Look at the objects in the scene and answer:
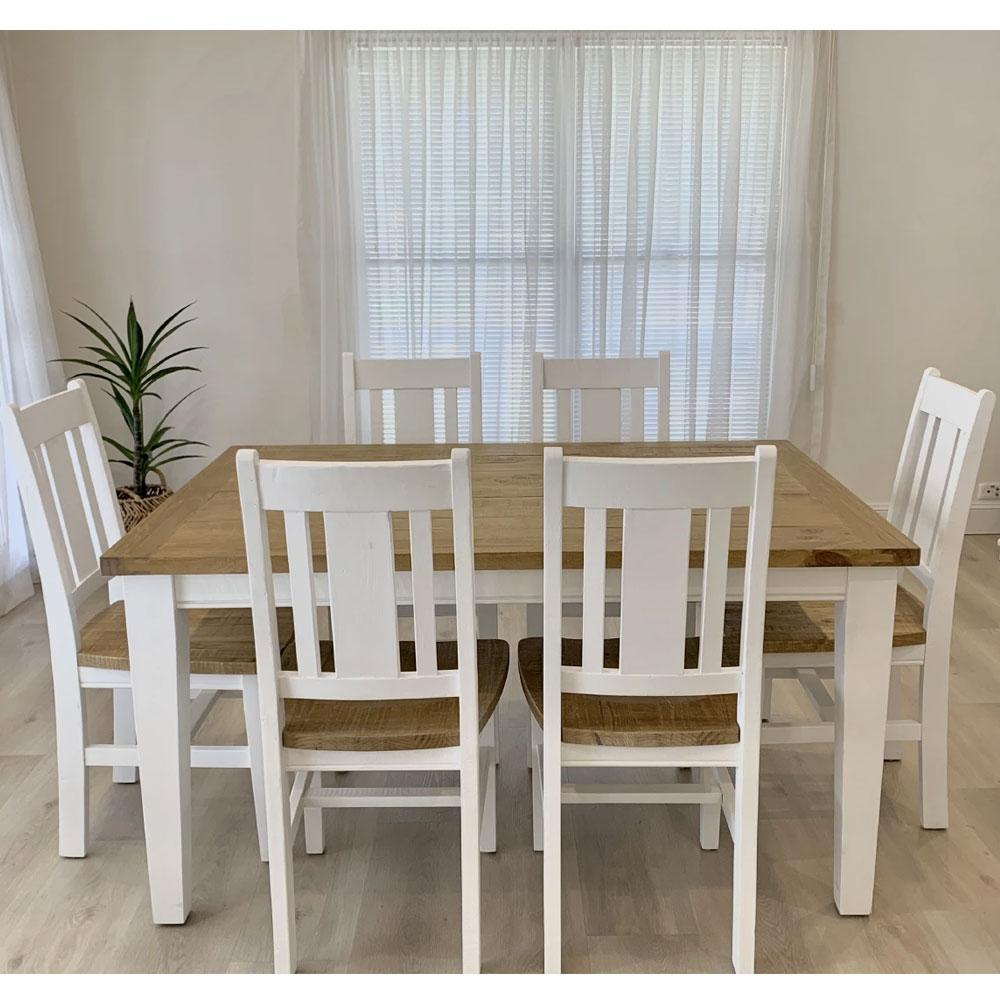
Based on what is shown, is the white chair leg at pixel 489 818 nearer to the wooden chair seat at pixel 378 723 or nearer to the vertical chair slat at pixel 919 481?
the wooden chair seat at pixel 378 723

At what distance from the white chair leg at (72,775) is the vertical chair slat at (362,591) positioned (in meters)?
0.76

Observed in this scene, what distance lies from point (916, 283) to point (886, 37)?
98cm

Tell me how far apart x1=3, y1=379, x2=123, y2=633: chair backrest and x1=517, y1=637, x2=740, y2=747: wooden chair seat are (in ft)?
3.14

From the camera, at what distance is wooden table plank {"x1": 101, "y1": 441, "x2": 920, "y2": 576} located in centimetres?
184

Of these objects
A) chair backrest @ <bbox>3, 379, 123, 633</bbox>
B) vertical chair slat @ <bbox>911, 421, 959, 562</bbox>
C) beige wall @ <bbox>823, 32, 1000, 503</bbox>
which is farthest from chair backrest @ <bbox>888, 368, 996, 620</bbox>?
beige wall @ <bbox>823, 32, 1000, 503</bbox>

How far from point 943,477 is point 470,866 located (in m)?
1.26

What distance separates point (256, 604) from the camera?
5.60 ft

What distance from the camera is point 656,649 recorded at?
1731mm

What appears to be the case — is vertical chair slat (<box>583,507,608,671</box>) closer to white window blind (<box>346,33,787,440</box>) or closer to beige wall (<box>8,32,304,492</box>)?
white window blind (<box>346,33,787,440</box>)

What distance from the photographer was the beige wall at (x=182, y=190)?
419 cm

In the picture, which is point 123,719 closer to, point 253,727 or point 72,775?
point 72,775

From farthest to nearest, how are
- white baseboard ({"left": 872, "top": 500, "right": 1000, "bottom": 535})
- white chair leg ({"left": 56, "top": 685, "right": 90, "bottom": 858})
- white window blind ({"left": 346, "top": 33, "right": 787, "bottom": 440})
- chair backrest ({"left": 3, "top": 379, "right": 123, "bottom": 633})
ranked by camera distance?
white baseboard ({"left": 872, "top": 500, "right": 1000, "bottom": 535})
white window blind ({"left": 346, "top": 33, "right": 787, "bottom": 440})
white chair leg ({"left": 56, "top": 685, "right": 90, "bottom": 858})
chair backrest ({"left": 3, "top": 379, "right": 123, "bottom": 633})

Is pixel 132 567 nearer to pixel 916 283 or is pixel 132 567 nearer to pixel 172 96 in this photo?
pixel 172 96

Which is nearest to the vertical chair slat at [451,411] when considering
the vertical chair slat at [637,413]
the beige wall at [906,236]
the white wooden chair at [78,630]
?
the vertical chair slat at [637,413]
